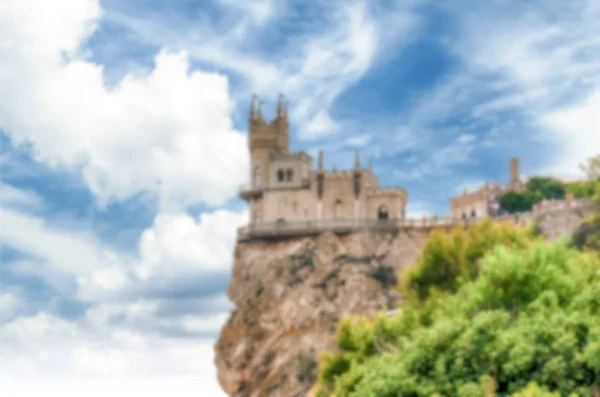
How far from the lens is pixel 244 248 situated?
A: 85.9 m

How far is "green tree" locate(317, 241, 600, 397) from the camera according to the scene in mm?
32062

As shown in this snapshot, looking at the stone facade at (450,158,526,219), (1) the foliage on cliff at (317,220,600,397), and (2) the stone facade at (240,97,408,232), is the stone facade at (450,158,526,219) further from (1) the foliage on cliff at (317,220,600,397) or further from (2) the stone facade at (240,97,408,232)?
(1) the foliage on cliff at (317,220,600,397)

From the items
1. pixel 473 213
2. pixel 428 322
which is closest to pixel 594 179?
pixel 473 213

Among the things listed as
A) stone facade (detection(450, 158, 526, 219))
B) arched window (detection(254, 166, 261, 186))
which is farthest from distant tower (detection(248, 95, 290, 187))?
stone facade (detection(450, 158, 526, 219))

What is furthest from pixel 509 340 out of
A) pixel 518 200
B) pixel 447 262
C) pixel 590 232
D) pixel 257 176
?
pixel 518 200

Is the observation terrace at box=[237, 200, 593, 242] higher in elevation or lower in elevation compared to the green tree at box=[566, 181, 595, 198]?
lower

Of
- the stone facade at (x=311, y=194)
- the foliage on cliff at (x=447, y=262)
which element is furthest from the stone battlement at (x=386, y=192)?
the foliage on cliff at (x=447, y=262)

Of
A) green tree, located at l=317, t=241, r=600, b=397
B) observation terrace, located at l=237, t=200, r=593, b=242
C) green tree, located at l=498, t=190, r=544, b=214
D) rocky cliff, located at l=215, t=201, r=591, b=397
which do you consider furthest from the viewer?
green tree, located at l=498, t=190, r=544, b=214

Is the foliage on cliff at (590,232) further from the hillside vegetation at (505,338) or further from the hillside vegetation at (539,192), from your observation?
the hillside vegetation at (505,338)

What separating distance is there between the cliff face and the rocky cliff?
0.07 m

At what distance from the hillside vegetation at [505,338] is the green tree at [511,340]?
3 centimetres

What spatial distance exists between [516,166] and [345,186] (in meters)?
21.0

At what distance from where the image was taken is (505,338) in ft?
110

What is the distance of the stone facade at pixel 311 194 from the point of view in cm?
8475
